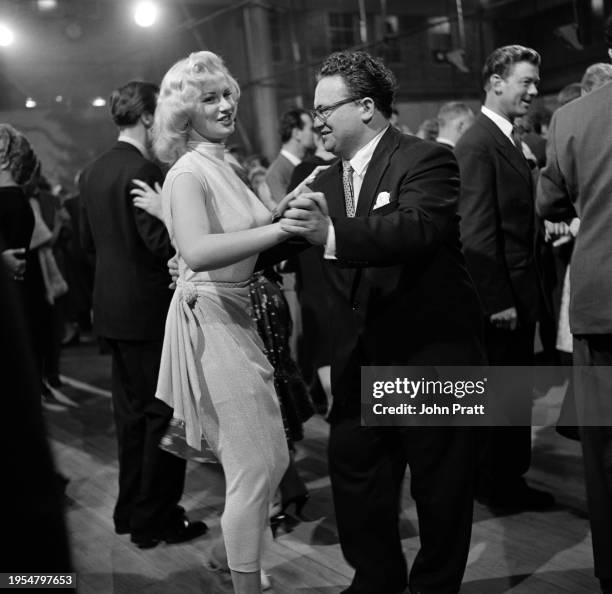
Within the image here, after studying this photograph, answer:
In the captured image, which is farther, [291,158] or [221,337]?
[291,158]

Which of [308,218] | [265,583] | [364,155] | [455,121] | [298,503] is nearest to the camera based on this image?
[308,218]

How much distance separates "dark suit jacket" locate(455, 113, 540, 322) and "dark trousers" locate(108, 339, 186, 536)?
1.23 metres

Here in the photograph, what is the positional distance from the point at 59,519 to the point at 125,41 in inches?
428

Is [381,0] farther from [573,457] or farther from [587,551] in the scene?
[587,551]

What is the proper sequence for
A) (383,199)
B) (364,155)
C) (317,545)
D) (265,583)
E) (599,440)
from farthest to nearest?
(317,545) < (265,583) < (599,440) < (364,155) < (383,199)

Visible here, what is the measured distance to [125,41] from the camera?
1062 centimetres

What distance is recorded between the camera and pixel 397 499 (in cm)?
232

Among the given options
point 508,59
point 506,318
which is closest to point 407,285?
point 506,318

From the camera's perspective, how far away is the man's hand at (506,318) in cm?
297

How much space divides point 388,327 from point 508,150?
117 cm

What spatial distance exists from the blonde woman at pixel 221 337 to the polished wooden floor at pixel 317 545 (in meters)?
0.46

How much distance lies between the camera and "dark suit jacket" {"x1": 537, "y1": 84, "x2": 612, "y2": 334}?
2.15m

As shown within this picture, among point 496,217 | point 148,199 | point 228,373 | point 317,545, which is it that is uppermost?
point 148,199

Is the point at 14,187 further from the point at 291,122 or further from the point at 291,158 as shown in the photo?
the point at 291,122
